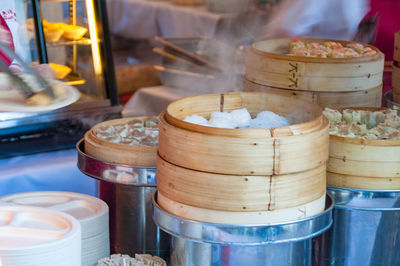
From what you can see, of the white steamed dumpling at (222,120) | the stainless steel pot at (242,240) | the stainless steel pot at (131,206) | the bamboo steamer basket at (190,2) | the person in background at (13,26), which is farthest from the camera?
the bamboo steamer basket at (190,2)

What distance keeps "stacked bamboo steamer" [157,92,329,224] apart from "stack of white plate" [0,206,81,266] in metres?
0.34

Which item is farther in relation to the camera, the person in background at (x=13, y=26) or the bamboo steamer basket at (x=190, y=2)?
the bamboo steamer basket at (x=190, y=2)

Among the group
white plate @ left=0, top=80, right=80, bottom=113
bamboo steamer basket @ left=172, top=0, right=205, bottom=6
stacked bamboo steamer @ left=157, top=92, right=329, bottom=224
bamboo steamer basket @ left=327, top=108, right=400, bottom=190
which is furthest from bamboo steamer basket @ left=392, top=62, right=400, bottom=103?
bamboo steamer basket @ left=172, top=0, right=205, bottom=6

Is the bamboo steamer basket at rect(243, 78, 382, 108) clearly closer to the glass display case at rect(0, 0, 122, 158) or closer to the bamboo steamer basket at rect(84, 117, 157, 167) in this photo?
the bamboo steamer basket at rect(84, 117, 157, 167)

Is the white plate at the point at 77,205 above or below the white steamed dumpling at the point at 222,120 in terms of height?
below

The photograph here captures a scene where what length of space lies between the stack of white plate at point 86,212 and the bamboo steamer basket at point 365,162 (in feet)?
2.94

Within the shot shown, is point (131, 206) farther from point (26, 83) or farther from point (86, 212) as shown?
point (26, 83)

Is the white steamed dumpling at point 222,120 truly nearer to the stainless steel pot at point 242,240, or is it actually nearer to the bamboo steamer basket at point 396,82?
the stainless steel pot at point 242,240

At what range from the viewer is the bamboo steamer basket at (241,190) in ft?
5.64

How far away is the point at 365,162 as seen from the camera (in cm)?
206

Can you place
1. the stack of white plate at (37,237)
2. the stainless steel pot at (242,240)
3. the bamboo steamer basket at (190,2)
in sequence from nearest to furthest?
the stack of white plate at (37,237) < the stainless steel pot at (242,240) < the bamboo steamer basket at (190,2)

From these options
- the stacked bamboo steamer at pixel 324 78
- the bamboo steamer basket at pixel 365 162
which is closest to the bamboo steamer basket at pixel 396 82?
the stacked bamboo steamer at pixel 324 78

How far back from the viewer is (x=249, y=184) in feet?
5.62

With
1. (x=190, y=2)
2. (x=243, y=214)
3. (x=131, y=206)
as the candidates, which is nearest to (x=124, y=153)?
(x=131, y=206)
